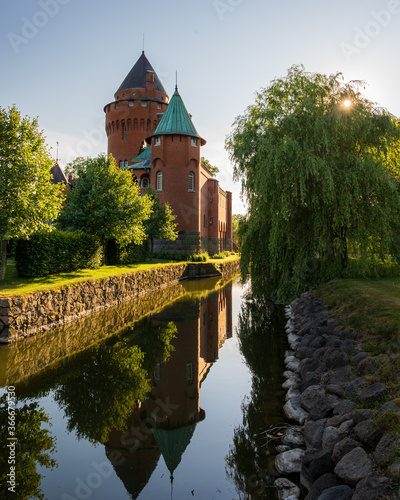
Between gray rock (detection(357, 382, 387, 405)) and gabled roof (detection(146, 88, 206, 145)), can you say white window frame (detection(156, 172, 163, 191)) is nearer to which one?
gabled roof (detection(146, 88, 206, 145))

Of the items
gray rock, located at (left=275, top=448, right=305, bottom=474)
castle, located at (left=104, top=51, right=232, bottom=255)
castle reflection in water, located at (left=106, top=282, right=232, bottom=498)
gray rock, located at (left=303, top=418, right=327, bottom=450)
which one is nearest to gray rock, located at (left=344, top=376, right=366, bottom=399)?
gray rock, located at (left=303, top=418, right=327, bottom=450)

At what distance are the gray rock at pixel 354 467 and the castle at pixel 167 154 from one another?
105 ft

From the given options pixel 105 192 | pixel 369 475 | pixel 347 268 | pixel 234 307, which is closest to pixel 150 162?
pixel 105 192

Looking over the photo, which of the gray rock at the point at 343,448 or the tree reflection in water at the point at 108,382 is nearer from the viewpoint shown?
the gray rock at the point at 343,448

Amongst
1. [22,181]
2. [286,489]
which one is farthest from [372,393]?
[22,181]

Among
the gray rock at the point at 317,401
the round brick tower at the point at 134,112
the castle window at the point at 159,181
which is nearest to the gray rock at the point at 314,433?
the gray rock at the point at 317,401

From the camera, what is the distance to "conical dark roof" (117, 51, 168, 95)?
4565 centimetres

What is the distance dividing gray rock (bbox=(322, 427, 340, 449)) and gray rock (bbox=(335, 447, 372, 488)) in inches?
16.3

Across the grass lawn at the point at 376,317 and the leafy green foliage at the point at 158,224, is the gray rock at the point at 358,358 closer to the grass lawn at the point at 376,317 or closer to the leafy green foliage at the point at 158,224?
the grass lawn at the point at 376,317

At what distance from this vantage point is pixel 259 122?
1412 cm

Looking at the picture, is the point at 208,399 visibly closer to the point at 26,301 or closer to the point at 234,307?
the point at 26,301

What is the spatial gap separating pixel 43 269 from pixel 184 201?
923 inches

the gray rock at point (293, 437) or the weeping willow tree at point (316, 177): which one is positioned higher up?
the weeping willow tree at point (316, 177)

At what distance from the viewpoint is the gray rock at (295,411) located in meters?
5.40
